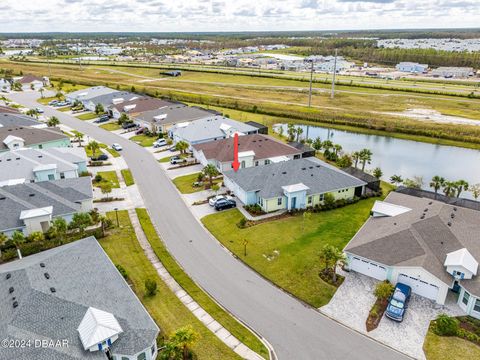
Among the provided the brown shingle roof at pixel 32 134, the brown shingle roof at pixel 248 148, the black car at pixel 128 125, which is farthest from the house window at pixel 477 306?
the black car at pixel 128 125

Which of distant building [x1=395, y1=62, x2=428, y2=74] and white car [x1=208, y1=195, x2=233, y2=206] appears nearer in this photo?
white car [x1=208, y1=195, x2=233, y2=206]

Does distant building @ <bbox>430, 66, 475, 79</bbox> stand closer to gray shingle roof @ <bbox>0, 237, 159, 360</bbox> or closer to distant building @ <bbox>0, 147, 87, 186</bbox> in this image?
distant building @ <bbox>0, 147, 87, 186</bbox>

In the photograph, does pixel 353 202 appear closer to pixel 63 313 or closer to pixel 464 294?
pixel 464 294

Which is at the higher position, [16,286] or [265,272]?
[16,286]

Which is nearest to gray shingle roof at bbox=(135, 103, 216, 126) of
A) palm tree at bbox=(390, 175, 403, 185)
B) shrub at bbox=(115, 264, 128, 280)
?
palm tree at bbox=(390, 175, 403, 185)

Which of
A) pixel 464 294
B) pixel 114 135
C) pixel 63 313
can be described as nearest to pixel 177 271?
pixel 63 313

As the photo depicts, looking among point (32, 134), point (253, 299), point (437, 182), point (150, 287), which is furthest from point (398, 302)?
point (32, 134)
